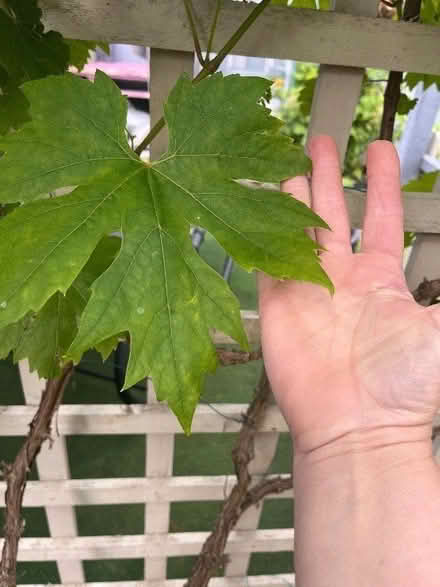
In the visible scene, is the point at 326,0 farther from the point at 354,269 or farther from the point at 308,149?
the point at 354,269

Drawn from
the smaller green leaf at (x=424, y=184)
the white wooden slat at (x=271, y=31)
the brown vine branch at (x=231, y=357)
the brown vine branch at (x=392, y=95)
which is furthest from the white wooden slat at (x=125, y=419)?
the white wooden slat at (x=271, y=31)

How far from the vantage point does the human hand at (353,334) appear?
626 millimetres

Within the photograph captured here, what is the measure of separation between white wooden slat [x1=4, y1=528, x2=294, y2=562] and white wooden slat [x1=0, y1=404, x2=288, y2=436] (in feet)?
1.38

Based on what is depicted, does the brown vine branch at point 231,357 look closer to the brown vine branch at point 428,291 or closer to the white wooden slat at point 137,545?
the brown vine branch at point 428,291

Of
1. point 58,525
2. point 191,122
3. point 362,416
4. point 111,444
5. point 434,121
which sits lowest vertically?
point 58,525

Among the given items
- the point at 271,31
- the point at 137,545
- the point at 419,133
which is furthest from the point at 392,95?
the point at 419,133

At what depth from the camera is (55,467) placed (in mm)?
1200

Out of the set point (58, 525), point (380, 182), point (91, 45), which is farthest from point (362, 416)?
point (58, 525)

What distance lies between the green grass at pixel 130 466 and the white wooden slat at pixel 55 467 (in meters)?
0.12

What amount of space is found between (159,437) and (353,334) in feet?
2.21

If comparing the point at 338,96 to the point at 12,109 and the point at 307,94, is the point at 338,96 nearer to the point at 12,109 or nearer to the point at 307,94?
the point at 307,94

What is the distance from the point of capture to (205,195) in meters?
0.55

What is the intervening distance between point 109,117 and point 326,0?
532 mm

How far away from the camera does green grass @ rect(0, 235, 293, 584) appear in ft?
5.19
